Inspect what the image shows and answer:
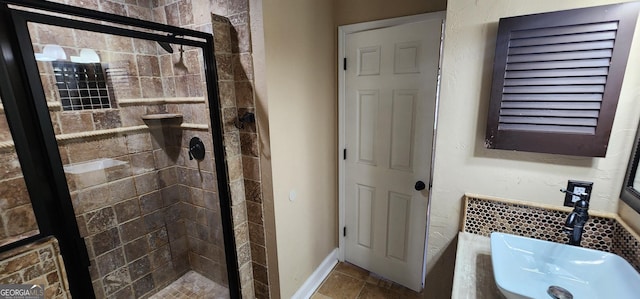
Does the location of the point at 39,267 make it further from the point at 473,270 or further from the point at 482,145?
the point at 482,145

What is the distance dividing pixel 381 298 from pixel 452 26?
1.96m

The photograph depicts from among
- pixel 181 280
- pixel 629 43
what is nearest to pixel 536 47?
pixel 629 43

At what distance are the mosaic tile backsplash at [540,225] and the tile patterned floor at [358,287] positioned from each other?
3.50ft

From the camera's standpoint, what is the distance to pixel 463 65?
3.84 feet

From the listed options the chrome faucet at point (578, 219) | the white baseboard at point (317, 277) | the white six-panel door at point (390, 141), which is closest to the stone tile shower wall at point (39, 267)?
the white baseboard at point (317, 277)

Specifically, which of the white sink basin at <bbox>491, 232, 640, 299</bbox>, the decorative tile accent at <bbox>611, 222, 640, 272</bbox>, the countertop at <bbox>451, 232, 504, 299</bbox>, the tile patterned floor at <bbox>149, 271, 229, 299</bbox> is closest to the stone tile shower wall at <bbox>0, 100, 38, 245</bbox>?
the tile patterned floor at <bbox>149, 271, 229, 299</bbox>

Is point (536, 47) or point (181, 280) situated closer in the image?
point (536, 47)

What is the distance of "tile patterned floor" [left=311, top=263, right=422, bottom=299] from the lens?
2029mm

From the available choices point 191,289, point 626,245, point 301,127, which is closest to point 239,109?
point 301,127

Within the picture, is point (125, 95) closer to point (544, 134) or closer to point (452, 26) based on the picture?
point (452, 26)

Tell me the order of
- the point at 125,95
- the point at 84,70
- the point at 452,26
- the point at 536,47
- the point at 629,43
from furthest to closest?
the point at 125,95, the point at 84,70, the point at 452,26, the point at 536,47, the point at 629,43

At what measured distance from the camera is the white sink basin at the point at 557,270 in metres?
0.88

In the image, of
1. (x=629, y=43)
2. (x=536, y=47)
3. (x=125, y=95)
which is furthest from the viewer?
(x=125, y=95)

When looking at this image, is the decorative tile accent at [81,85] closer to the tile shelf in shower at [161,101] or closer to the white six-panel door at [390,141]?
the tile shelf in shower at [161,101]
